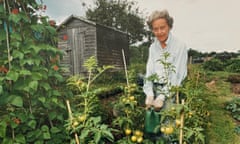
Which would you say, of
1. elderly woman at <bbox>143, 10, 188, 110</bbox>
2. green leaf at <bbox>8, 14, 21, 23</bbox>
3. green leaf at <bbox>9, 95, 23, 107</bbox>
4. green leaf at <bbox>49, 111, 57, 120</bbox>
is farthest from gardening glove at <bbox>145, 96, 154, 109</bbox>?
green leaf at <bbox>8, 14, 21, 23</bbox>

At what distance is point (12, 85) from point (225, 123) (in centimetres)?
359

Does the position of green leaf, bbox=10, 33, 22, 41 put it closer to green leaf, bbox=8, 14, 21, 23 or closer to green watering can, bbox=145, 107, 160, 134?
green leaf, bbox=8, 14, 21, 23

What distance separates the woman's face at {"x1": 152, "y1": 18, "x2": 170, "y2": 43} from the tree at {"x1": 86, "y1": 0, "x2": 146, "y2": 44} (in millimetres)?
18329

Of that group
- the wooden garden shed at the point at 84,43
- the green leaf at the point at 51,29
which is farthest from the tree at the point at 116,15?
the green leaf at the point at 51,29

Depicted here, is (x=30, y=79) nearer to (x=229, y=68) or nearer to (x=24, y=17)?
(x=24, y=17)

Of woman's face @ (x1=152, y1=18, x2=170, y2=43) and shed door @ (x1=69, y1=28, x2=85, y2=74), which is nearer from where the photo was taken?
woman's face @ (x1=152, y1=18, x2=170, y2=43)

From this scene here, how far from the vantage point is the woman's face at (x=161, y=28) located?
1.99 m

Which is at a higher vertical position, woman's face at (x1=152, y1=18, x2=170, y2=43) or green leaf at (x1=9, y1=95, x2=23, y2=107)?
woman's face at (x1=152, y1=18, x2=170, y2=43)

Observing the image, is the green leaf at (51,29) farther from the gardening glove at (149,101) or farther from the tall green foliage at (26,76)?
the gardening glove at (149,101)

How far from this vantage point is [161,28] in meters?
2.01

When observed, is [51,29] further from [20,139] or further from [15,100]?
[20,139]

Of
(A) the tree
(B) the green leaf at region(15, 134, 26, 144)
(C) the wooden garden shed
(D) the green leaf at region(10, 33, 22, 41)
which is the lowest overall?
(B) the green leaf at region(15, 134, 26, 144)

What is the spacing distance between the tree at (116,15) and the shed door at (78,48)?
9.01 metres

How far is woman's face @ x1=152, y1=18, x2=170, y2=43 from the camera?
6.52 ft
